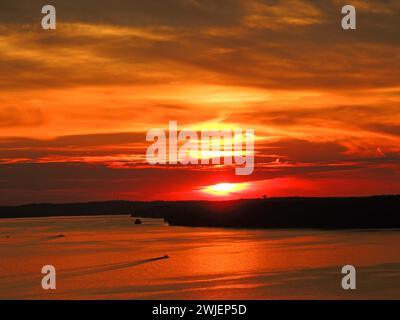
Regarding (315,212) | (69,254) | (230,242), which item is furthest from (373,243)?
(315,212)

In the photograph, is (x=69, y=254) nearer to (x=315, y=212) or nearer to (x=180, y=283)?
(x=180, y=283)

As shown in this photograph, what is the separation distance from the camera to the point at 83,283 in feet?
143

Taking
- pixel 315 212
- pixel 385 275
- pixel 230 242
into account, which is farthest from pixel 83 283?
pixel 315 212

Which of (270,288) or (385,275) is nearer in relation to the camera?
(270,288)

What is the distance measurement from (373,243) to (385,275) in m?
29.4
